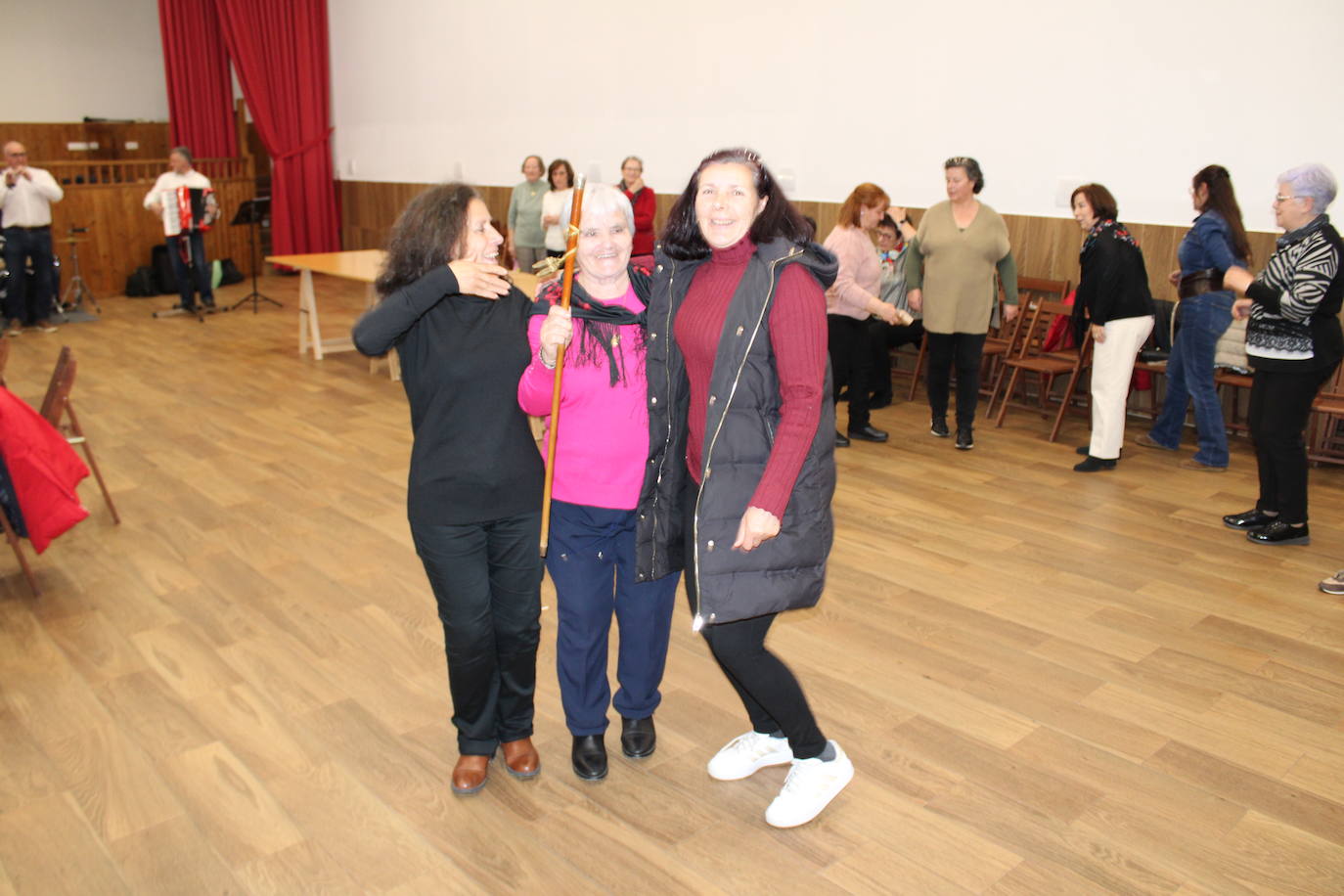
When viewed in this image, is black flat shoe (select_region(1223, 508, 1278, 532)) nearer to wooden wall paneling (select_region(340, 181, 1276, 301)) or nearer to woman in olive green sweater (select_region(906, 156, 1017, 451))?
woman in olive green sweater (select_region(906, 156, 1017, 451))

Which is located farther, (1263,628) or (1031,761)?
(1263,628)

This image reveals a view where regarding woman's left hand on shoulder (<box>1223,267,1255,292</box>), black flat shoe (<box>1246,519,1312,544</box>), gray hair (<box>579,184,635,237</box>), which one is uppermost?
gray hair (<box>579,184,635,237</box>)

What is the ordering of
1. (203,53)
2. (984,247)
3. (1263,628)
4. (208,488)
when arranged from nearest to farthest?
1. (1263,628)
2. (208,488)
3. (984,247)
4. (203,53)

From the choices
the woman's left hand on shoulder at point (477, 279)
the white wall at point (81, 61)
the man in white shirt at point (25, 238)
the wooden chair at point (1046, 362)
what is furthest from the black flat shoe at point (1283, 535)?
the white wall at point (81, 61)

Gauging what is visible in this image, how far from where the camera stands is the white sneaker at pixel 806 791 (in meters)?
2.39

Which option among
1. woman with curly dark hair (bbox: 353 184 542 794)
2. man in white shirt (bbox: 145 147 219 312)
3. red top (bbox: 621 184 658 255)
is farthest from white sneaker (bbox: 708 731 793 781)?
man in white shirt (bbox: 145 147 219 312)

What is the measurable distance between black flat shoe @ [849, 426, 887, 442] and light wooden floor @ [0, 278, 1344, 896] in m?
0.81

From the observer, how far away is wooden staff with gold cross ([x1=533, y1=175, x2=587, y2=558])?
2055 millimetres

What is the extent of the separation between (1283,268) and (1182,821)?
2.38 meters

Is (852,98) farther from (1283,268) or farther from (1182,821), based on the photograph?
(1182,821)

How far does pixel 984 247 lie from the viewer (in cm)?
530

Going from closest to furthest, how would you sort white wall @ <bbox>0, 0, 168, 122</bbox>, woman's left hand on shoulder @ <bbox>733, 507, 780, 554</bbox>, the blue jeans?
woman's left hand on shoulder @ <bbox>733, 507, 780, 554</bbox> → the blue jeans → white wall @ <bbox>0, 0, 168, 122</bbox>

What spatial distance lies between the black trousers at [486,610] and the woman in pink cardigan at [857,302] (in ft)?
8.73

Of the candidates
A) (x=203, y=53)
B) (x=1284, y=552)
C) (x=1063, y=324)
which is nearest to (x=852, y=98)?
(x=1063, y=324)
